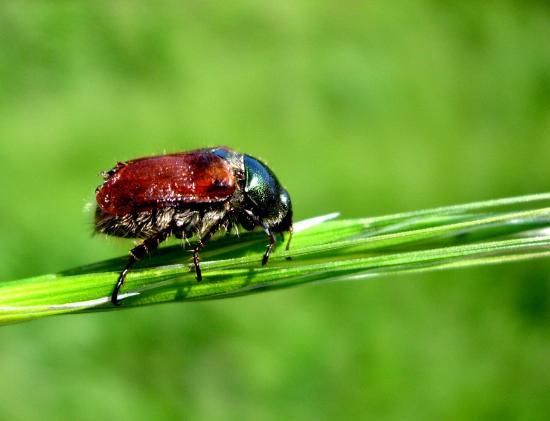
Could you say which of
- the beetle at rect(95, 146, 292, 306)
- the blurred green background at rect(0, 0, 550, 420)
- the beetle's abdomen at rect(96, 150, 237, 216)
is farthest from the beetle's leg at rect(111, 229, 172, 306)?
the blurred green background at rect(0, 0, 550, 420)

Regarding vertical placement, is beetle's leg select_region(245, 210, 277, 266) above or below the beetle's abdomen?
below

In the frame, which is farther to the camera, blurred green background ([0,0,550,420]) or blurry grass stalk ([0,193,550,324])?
blurred green background ([0,0,550,420])

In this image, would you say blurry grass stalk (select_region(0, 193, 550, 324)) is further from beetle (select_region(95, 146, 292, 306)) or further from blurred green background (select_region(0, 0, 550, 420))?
blurred green background (select_region(0, 0, 550, 420))

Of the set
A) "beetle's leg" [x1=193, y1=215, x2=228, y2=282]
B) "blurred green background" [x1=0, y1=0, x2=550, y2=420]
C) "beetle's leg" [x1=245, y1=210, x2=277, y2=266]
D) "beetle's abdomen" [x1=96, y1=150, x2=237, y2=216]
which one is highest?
"beetle's abdomen" [x1=96, y1=150, x2=237, y2=216]

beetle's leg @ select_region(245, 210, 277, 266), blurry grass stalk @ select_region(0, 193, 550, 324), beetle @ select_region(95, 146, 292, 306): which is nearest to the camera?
blurry grass stalk @ select_region(0, 193, 550, 324)

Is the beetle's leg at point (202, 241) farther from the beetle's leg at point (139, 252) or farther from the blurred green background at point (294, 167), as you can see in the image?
the blurred green background at point (294, 167)

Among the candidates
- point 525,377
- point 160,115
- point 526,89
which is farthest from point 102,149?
point 526,89

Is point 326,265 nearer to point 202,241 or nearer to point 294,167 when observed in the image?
point 202,241

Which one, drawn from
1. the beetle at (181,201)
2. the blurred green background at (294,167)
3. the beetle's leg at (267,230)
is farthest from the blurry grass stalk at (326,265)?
the blurred green background at (294,167)

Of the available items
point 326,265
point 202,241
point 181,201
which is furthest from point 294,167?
point 326,265
